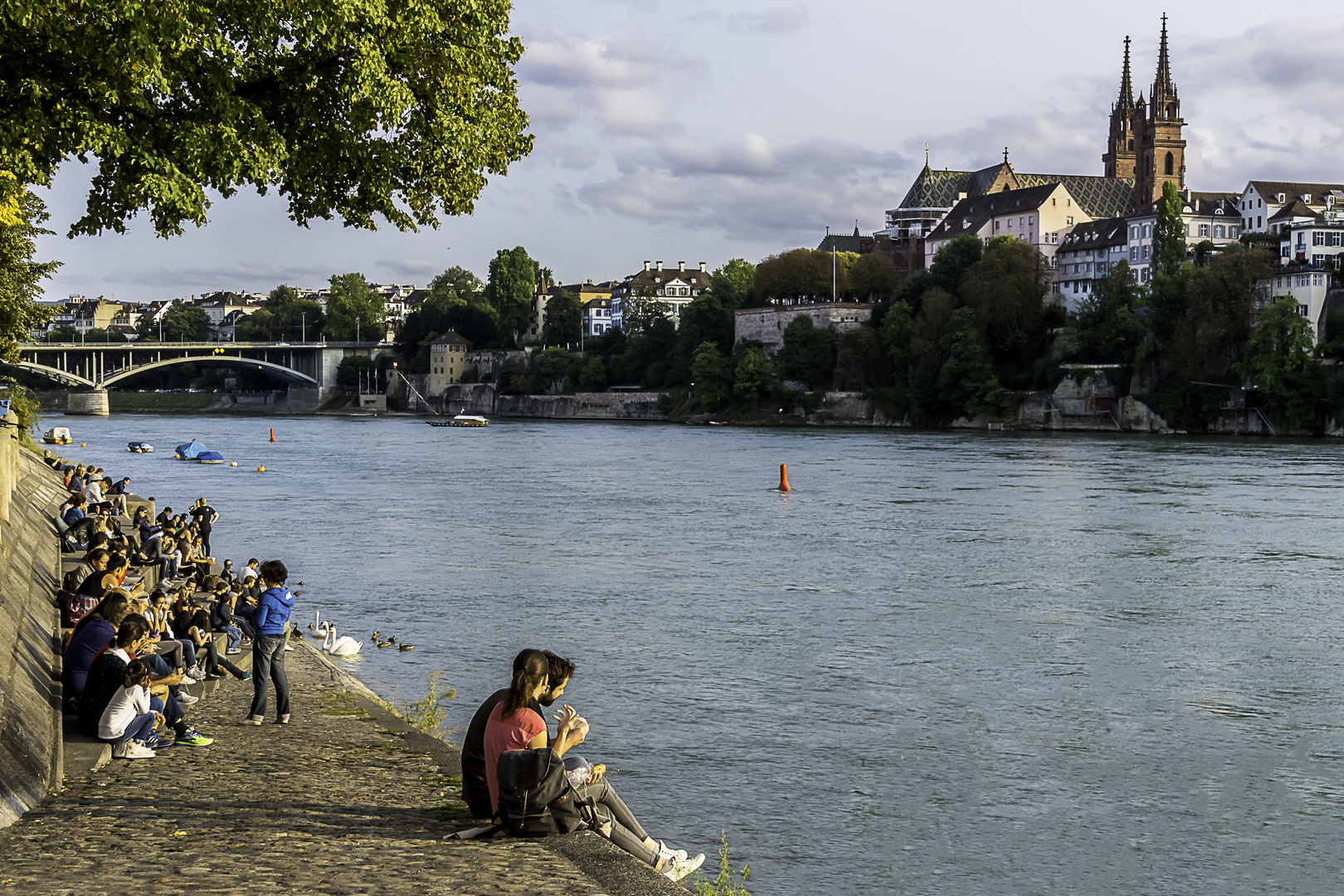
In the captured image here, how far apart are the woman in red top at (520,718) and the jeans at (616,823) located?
0.43m

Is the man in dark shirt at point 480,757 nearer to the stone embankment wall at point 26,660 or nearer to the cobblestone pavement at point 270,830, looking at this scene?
the cobblestone pavement at point 270,830

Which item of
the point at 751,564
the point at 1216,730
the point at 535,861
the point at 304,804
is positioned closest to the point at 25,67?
the point at 304,804

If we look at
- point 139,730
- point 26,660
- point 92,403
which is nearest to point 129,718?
point 139,730

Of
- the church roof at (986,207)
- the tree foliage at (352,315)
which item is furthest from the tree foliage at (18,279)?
the tree foliage at (352,315)

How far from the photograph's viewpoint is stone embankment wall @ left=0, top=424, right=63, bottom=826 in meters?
7.23

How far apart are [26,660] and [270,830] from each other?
366cm

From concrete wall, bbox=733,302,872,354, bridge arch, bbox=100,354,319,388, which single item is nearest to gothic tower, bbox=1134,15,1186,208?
concrete wall, bbox=733,302,872,354

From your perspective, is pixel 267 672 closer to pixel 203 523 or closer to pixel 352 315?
pixel 203 523

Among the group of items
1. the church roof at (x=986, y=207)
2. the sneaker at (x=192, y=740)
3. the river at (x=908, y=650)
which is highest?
the church roof at (x=986, y=207)

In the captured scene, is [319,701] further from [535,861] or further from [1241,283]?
[1241,283]

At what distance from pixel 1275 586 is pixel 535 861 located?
1712cm

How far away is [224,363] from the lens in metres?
112

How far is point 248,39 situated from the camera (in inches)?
342

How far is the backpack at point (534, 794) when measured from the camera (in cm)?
A: 656
